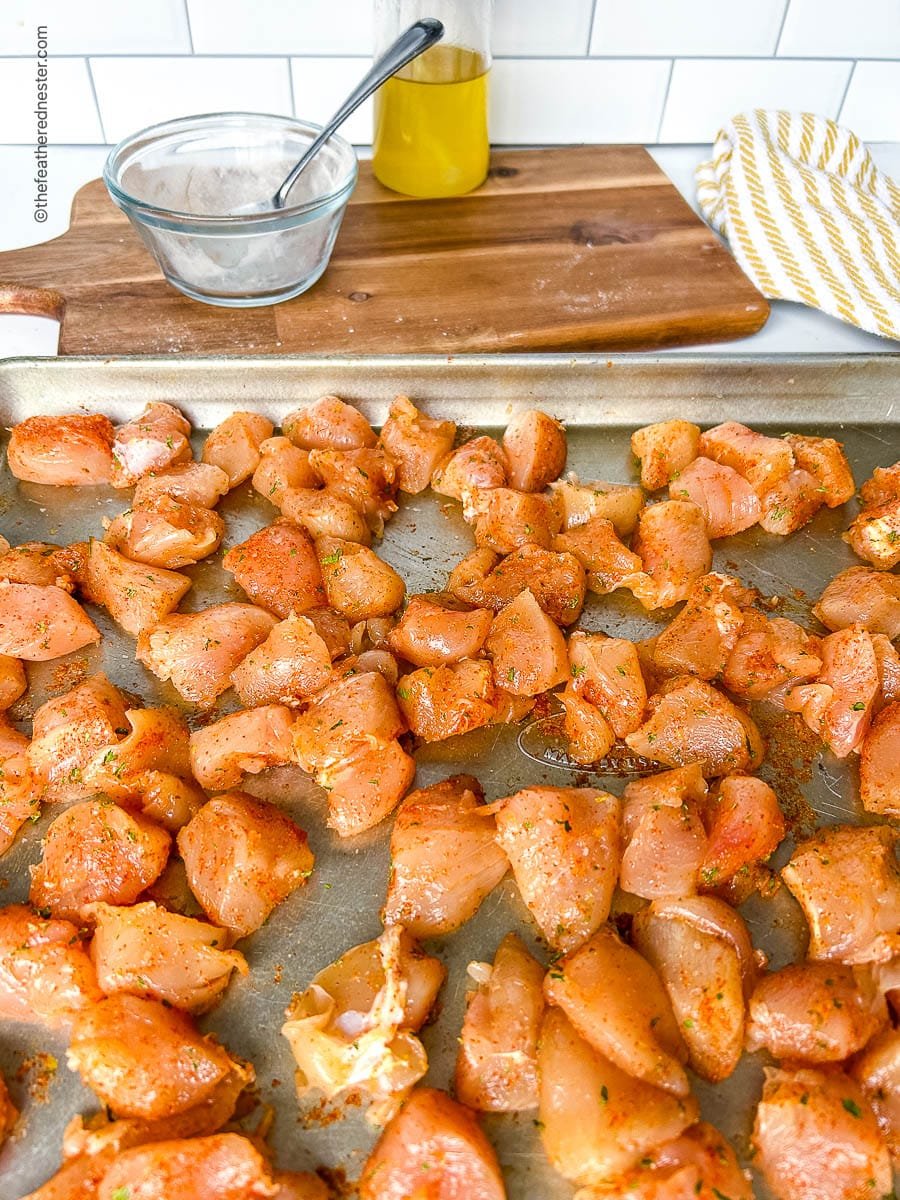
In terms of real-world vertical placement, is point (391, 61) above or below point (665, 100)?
above

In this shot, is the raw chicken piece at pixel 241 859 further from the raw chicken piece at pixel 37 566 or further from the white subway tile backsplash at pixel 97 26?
the white subway tile backsplash at pixel 97 26

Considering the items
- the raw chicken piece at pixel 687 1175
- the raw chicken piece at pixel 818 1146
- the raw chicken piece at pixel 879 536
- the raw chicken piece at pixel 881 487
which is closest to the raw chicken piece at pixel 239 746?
the raw chicken piece at pixel 687 1175

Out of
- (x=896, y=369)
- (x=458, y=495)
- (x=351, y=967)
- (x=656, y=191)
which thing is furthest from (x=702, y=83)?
(x=351, y=967)

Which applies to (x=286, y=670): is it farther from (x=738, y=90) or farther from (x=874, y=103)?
(x=874, y=103)

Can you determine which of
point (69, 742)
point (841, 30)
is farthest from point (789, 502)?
point (841, 30)

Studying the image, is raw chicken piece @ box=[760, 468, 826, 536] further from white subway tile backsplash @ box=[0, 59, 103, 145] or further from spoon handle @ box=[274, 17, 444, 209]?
white subway tile backsplash @ box=[0, 59, 103, 145]

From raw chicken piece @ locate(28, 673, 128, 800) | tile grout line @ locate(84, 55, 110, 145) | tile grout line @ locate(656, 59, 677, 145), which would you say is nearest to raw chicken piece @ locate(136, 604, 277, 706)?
raw chicken piece @ locate(28, 673, 128, 800)

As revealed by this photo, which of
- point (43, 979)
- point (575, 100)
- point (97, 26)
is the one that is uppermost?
point (97, 26)
